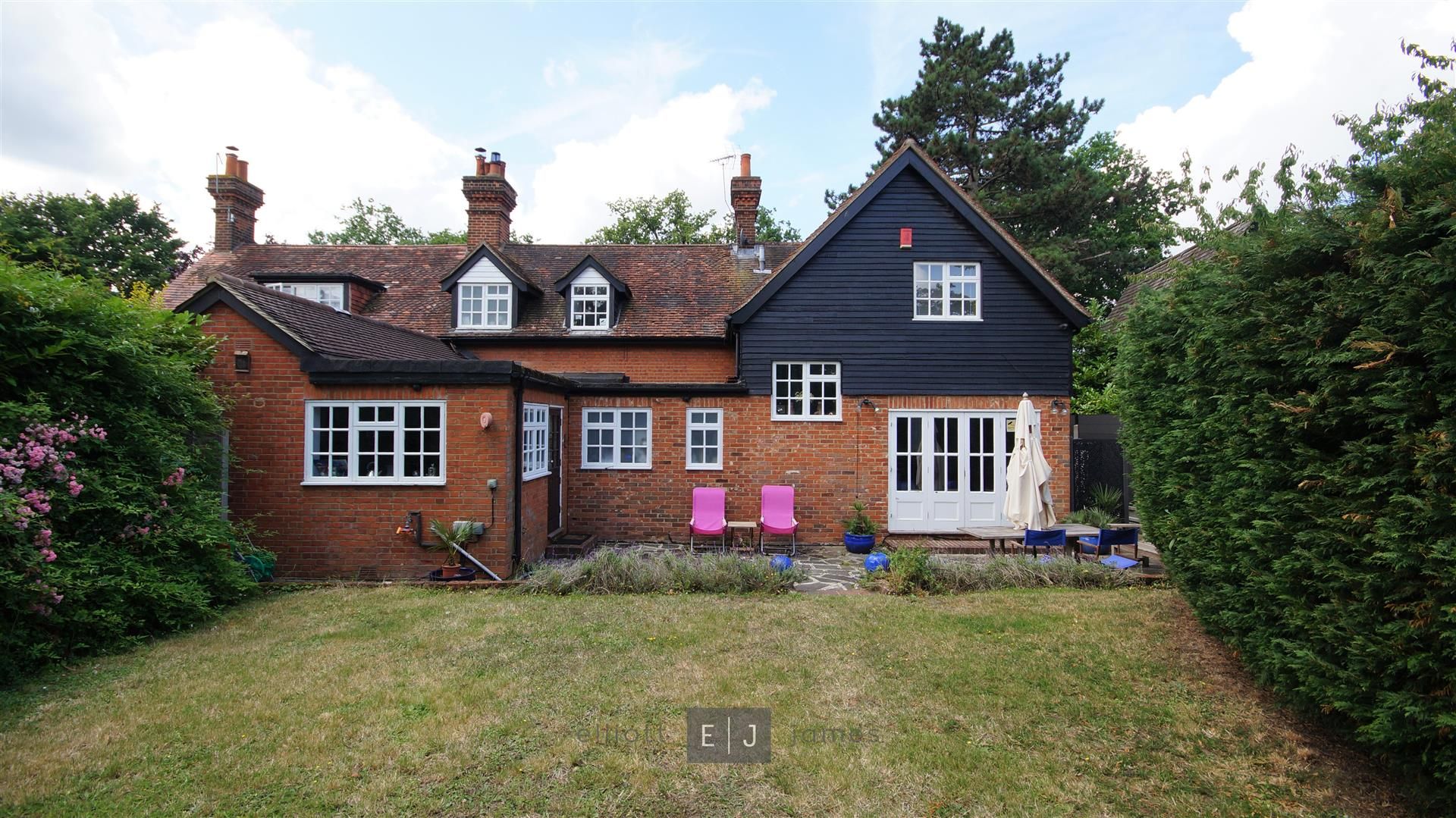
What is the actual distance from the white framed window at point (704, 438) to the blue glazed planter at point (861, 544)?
2.97 metres

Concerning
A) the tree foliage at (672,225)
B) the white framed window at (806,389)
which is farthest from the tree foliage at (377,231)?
the white framed window at (806,389)

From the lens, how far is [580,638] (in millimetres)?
7172

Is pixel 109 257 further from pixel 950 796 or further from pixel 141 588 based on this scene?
pixel 950 796

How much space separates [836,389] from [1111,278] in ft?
67.4

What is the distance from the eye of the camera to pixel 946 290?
47.3 ft

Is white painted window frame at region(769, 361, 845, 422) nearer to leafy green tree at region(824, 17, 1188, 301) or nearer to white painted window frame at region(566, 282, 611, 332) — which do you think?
white painted window frame at region(566, 282, 611, 332)

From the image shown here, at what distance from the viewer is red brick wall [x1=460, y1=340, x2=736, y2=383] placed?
17.1 meters

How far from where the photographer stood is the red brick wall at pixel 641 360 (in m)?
17.1

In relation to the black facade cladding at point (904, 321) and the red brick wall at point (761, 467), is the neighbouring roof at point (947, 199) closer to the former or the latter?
the black facade cladding at point (904, 321)

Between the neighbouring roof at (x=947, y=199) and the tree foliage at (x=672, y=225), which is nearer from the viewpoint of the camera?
the neighbouring roof at (x=947, y=199)

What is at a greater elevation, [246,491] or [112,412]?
[112,412]

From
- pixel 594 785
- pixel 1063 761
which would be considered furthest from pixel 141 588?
pixel 1063 761

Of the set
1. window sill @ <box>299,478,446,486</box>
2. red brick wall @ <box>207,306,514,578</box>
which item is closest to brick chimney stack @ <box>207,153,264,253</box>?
red brick wall @ <box>207,306,514,578</box>

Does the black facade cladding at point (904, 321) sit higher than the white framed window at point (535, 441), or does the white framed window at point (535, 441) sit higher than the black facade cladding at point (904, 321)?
the black facade cladding at point (904, 321)
